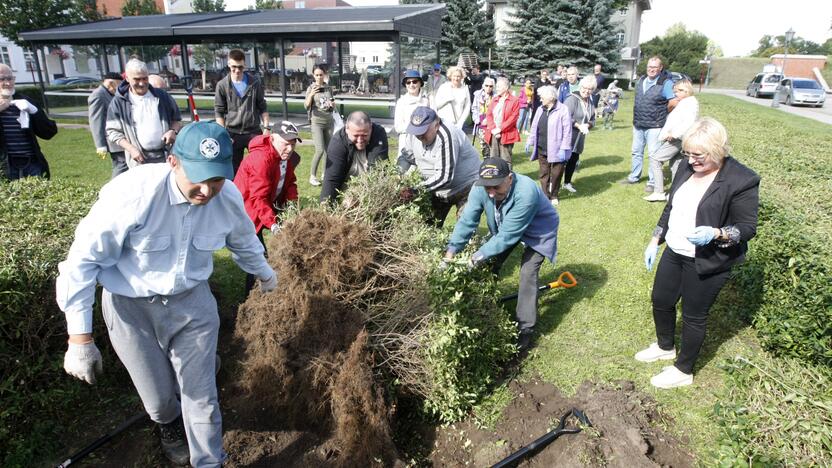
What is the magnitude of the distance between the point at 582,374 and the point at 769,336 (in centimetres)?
164

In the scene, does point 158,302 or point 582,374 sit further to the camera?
point 582,374

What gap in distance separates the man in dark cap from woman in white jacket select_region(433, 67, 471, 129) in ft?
16.6

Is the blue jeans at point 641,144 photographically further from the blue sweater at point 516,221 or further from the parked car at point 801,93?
the parked car at point 801,93

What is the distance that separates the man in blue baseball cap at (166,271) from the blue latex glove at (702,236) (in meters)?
2.75

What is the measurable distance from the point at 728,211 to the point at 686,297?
27.9 inches

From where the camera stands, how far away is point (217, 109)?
709 centimetres

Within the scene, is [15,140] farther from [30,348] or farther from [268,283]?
[268,283]

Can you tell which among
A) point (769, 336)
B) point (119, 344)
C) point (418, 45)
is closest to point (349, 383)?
point (119, 344)

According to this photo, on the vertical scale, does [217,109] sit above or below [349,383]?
above

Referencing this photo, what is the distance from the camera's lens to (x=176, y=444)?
3150 millimetres

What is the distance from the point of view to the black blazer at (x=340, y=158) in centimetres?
474

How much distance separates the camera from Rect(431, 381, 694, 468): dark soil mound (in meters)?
3.19

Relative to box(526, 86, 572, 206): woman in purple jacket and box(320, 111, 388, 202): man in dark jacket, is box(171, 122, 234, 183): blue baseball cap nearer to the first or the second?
box(320, 111, 388, 202): man in dark jacket

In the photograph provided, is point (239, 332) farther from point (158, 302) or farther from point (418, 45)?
point (418, 45)
